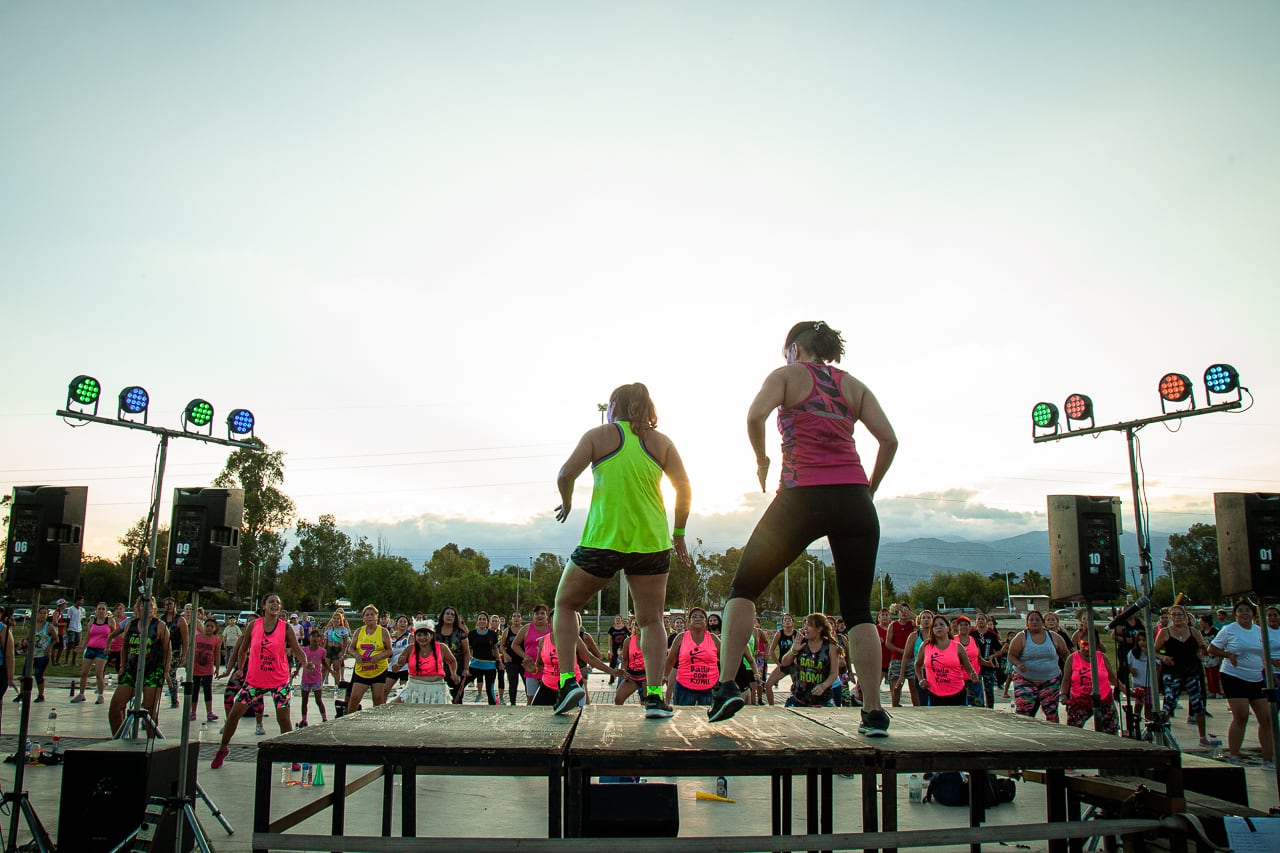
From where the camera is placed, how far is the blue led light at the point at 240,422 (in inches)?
366

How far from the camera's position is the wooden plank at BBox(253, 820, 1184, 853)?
2717 millimetres

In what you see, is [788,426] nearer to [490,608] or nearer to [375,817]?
[375,817]

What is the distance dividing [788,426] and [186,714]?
420cm

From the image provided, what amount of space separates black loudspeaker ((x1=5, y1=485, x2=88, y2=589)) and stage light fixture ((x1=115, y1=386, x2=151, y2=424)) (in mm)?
2349

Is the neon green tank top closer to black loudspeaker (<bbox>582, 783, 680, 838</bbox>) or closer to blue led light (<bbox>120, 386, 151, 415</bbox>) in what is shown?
black loudspeaker (<bbox>582, 783, 680, 838</bbox>)

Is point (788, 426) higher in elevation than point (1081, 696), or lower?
higher

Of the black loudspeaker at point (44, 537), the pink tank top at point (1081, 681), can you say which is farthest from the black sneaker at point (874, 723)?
the pink tank top at point (1081, 681)

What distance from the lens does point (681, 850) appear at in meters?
2.78

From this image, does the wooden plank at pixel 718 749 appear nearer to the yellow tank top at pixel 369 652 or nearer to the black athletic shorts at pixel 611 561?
the black athletic shorts at pixel 611 561

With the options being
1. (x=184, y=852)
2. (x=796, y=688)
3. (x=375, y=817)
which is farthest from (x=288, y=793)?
(x=796, y=688)

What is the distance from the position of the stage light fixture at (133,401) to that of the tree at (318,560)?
2572 inches

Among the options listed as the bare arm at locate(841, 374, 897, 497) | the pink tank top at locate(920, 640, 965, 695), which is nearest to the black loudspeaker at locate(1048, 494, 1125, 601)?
the pink tank top at locate(920, 640, 965, 695)

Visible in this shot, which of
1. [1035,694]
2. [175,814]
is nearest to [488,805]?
[175,814]

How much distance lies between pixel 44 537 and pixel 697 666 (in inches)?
244
